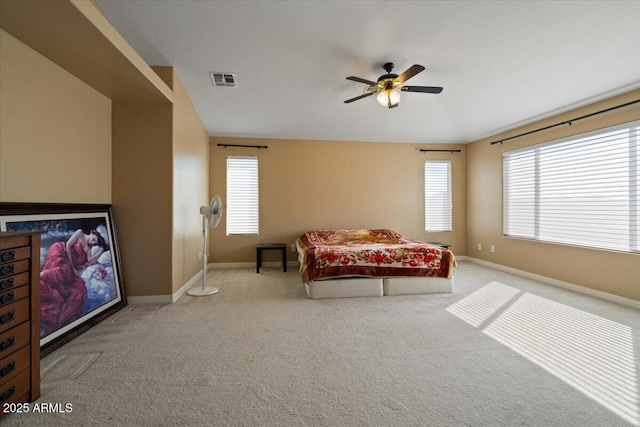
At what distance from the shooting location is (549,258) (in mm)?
4062

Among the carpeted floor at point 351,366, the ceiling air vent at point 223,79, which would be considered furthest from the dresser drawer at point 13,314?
the ceiling air vent at point 223,79

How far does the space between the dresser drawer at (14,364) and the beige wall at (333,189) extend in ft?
12.1

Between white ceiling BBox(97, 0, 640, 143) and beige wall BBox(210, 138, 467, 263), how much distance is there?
1.19 meters

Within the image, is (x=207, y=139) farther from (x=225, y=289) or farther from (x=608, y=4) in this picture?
(x=608, y=4)

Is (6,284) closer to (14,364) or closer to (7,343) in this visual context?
(7,343)

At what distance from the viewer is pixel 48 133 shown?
7.48 feet

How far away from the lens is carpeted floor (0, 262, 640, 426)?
1.46 metres

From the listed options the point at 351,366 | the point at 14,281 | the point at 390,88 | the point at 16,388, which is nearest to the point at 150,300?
the point at 16,388

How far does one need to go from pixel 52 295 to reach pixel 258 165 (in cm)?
366

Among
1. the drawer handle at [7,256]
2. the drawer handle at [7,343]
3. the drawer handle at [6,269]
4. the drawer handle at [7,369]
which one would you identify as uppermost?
the drawer handle at [7,256]

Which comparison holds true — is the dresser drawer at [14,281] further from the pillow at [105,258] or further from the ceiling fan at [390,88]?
the ceiling fan at [390,88]

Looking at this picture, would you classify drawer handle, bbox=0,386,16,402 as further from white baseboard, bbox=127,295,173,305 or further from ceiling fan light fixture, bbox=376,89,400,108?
ceiling fan light fixture, bbox=376,89,400,108

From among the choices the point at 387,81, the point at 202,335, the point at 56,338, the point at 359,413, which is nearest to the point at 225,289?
the point at 202,335

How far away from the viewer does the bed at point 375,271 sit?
3383 mm
